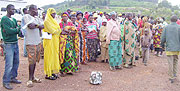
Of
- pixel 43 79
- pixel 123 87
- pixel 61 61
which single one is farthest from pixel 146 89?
pixel 43 79

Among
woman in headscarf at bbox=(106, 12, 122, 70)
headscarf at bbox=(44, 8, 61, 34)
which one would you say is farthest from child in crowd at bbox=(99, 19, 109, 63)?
headscarf at bbox=(44, 8, 61, 34)

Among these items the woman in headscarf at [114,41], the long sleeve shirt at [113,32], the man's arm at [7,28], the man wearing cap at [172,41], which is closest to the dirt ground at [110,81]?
the woman in headscarf at [114,41]

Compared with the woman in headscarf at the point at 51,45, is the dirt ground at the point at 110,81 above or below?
below

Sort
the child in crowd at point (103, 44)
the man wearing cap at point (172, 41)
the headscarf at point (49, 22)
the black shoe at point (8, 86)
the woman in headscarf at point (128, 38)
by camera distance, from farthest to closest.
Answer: the child in crowd at point (103, 44) < the woman in headscarf at point (128, 38) < the man wearing cap at point (172, 41) < the headscarf at point (49, 22) < the black shoe at point (8, 86)

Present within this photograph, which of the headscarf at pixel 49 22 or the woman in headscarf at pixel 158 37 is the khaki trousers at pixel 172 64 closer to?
the headscarf at pixel 49 22

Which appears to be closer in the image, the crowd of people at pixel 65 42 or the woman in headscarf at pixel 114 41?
the crowd of people at pixel 65 42

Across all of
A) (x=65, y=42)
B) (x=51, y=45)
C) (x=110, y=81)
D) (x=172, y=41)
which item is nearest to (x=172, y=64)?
(x=172, y=41)

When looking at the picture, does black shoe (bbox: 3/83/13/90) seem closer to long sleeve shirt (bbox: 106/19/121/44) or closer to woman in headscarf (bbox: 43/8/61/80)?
woman in headscarf (bbox: 43/8/61/80)

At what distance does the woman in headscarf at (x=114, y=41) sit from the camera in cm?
627

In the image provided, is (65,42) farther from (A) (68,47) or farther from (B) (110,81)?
(B) (110,81)

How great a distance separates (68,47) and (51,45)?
656 millimetres

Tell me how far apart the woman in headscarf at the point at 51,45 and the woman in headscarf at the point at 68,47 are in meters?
0.26

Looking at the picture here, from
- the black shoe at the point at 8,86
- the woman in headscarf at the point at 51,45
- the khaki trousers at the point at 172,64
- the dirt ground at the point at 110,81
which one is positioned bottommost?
the dirt ground at the point at 110,81

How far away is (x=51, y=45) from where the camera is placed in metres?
4.93
